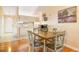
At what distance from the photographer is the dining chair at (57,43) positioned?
1.78 meters

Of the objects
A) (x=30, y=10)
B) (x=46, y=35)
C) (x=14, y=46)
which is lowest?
(x=14, y=46)

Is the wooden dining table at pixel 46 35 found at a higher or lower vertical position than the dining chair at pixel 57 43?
higher

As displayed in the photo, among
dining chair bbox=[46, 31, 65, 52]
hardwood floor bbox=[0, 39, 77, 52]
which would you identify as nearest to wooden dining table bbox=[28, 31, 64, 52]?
dining chair bbox=[46, 31, 65, 52]

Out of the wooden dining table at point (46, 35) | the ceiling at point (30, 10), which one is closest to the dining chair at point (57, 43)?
the wooden dining table at point (46, 35)

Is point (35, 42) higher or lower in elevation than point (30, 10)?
lower

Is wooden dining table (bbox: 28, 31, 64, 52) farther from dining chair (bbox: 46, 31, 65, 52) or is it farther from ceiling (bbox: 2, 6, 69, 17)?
ceiling (bbox: 2, 6, 69, 17)

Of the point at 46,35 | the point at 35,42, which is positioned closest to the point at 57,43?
the point at 46,35

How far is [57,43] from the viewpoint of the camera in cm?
181

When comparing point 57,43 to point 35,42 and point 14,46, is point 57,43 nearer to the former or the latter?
point 35,42

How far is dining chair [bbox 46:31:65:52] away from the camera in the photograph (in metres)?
1.78

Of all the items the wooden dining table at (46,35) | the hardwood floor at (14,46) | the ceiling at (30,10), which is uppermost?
the ceiling at (30,10)

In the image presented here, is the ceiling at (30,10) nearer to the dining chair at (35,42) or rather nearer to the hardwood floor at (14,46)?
the dining chair at (35,42)
